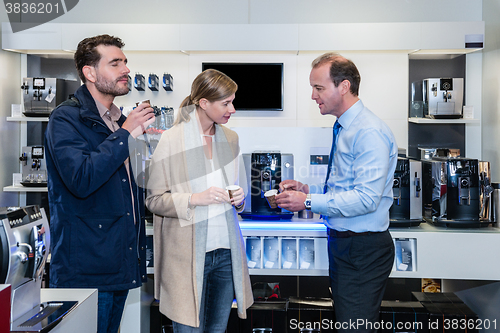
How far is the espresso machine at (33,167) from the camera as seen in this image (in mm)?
3533

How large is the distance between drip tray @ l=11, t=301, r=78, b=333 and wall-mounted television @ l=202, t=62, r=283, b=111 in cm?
271

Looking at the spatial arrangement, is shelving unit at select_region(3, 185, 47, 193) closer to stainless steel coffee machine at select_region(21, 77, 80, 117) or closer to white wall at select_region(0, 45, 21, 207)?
white wall at select_region(0, 45, 21, 207)

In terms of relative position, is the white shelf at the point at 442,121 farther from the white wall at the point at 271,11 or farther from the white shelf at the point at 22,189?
the white shelf at the point at 22,189

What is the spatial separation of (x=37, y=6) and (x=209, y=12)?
1.69 m

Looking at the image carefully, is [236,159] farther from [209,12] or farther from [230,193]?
[209,12]

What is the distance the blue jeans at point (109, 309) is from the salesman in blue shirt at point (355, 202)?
87 cm

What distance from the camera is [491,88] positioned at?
3.53 metres

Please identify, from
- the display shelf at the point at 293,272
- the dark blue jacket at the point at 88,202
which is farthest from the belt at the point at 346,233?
the dark blue jacket at the point at 88,202

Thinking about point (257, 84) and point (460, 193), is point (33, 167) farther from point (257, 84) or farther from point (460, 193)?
point (460, 193)

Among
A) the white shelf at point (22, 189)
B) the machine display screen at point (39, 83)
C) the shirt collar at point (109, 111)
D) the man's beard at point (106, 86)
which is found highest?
the machine display screen at point (39, 83)

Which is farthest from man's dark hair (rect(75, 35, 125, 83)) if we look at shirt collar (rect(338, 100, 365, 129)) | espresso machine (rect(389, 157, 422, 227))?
espresso machine (rect(389, 157, 422, 227))

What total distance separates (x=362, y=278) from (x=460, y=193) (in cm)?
132

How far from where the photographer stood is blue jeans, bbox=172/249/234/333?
72.2 inches

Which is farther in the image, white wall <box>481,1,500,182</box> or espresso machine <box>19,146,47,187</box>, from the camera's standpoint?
espresso machine <box>19,146,47,187</box>
